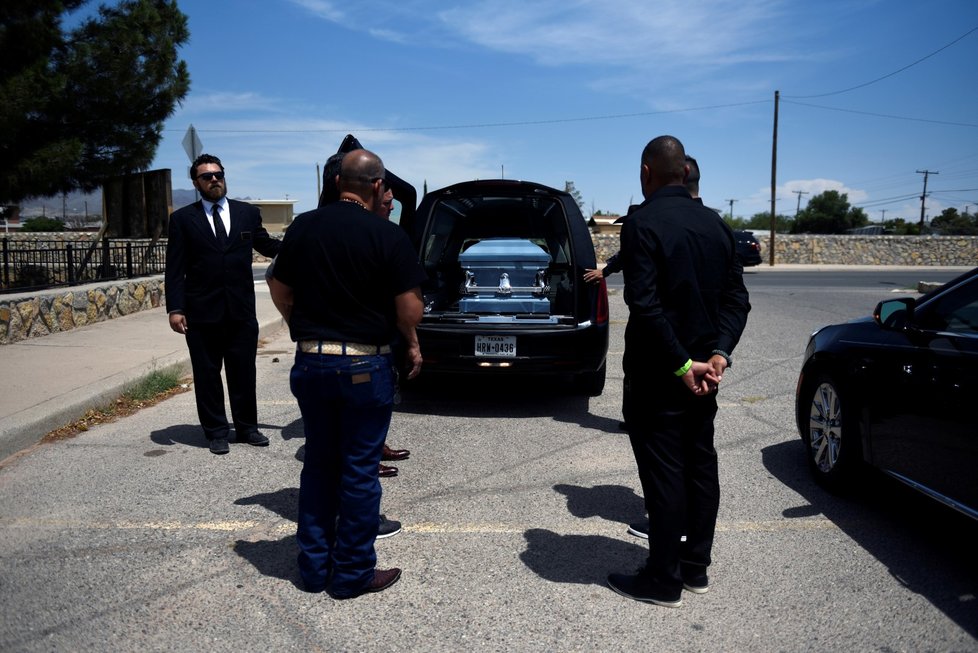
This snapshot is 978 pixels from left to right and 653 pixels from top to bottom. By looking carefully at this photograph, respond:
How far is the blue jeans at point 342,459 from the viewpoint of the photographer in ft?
10.00

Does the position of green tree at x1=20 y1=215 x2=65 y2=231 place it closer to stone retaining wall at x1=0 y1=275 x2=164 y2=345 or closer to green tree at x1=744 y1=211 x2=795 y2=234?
stone retaining wall at x1=0 y1=275 x2=164 y2=345

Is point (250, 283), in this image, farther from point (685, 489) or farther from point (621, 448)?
point (685, 489)

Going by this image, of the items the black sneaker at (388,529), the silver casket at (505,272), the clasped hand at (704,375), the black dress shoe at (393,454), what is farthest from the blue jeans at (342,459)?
the silver casket at (505,272)

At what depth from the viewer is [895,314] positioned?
376 cm

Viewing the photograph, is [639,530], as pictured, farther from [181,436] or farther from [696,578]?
[181,436]

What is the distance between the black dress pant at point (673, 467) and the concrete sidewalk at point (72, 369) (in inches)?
171

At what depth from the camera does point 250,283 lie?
538 cm

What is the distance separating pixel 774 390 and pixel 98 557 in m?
5.88

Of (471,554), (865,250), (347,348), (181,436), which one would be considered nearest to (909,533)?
(471,554)

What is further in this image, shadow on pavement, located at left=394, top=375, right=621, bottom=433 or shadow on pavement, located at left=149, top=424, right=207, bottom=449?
shadow on pavement, located at left=394, top=375, right=621, bottom=433

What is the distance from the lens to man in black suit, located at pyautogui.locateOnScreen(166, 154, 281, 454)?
5133 millimetres

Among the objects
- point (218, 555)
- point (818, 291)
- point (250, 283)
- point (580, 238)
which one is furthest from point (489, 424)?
point (818, 291)

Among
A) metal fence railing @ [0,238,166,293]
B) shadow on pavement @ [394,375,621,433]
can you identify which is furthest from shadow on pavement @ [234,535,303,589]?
metal fence railing @ [0,238,166,293]

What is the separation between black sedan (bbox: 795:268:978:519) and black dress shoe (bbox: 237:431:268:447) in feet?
11.8
